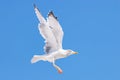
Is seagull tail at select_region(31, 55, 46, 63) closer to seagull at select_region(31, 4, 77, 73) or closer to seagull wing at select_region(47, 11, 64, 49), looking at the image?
seagull at select_region(31, 4, 77, 73)

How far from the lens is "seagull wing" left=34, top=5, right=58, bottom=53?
17.4 feet

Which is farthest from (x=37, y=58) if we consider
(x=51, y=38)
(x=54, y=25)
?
(x=54, y=25)

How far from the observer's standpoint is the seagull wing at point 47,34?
5312mm

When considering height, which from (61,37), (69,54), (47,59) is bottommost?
(47,59)

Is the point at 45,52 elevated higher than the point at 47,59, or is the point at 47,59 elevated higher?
the point at 45,52

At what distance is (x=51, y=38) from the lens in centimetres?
568

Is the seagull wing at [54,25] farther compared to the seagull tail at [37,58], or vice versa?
the seagull wing at [54,25]

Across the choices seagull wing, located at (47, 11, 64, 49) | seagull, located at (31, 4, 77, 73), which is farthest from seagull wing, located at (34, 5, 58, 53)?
seagull wing, located at (47, 11, 64, 49)

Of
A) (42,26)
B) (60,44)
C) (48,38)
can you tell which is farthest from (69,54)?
(42,26)

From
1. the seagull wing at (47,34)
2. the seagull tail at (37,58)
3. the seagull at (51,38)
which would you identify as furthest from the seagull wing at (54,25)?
the seagull tail at (37,58)

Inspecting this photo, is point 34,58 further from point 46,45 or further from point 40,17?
point 40,17

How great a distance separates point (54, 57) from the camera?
5383 millimetres

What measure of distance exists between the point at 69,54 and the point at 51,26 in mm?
976

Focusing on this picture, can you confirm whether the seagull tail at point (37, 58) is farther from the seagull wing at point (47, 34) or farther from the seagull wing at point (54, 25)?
the seagull wing at point (54, 25)
